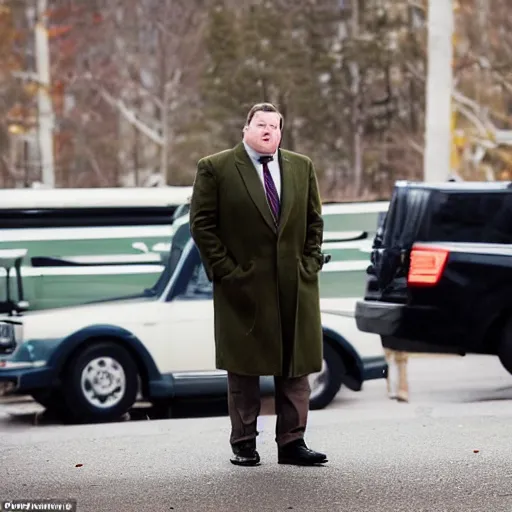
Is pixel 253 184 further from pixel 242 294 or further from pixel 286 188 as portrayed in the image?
pixel 242 294

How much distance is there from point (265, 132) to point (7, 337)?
10.8ft

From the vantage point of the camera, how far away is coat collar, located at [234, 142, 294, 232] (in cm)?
598

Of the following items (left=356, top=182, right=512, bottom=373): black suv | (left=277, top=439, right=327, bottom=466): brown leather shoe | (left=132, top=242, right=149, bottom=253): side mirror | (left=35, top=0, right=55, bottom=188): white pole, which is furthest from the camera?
(left=35, top=0, right=55, bottom=188): white pole

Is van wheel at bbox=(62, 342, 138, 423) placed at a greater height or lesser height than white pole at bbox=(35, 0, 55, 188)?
lesser

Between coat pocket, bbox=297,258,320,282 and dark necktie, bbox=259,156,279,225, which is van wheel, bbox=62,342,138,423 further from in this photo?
dark necktie, bbox=259,156,279,225

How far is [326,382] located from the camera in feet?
29.3

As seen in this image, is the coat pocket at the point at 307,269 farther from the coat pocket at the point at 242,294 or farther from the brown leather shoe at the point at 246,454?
the brown leather shoe at the point at 246,454

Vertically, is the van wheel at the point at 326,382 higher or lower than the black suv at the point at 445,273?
lower

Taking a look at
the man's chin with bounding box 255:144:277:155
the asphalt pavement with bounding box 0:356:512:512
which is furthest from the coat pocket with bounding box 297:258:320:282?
the asphalt pavement with bounding box 0:356:512:512

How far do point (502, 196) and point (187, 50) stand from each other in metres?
17.2

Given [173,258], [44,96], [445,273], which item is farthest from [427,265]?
[44,96]

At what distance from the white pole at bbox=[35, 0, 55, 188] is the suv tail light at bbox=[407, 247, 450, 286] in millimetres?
15373

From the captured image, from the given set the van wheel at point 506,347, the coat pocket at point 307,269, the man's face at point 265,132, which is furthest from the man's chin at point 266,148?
the van wheel at point 506,347

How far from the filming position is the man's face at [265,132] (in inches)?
236
